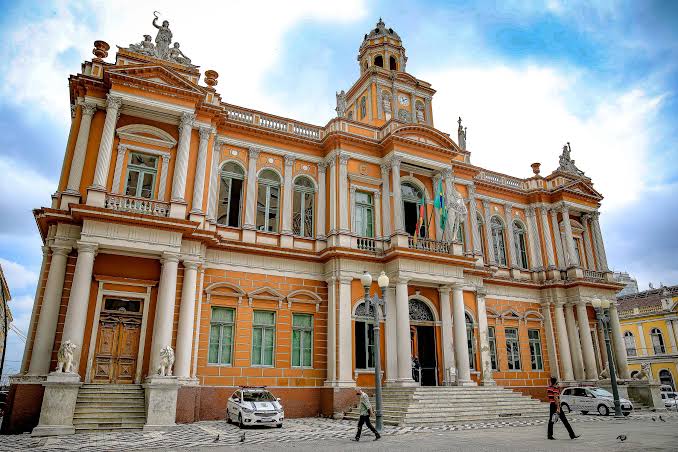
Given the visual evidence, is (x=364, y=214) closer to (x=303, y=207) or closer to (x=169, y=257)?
(x=303, y=207)

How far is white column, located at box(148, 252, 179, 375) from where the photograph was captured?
53.4 ft

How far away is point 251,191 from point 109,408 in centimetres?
986

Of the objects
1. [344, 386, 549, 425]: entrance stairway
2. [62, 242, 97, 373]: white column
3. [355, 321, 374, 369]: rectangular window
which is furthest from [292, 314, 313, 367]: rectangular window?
[62, 242, 97, 373]: white column

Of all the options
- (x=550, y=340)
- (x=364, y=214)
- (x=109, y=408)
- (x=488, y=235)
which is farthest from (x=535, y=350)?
(x=109, y=408)

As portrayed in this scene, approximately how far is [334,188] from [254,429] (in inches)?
425

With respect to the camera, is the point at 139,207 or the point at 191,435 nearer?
the point at 191,435

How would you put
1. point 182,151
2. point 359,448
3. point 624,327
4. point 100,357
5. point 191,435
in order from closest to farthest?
point 359,448, point 191,435, point 100,357, point 182,151, point 624,327

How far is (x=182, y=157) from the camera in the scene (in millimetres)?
18875

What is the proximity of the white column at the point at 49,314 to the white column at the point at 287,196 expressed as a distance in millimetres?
8337

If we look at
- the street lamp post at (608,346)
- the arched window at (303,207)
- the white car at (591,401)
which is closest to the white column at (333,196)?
the arched window at (303,207)

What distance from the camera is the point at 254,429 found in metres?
15.0

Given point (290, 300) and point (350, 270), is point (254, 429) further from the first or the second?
point (350, 270)

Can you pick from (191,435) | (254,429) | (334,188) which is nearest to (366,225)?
(334,188)

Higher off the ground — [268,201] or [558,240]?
[558,240]
